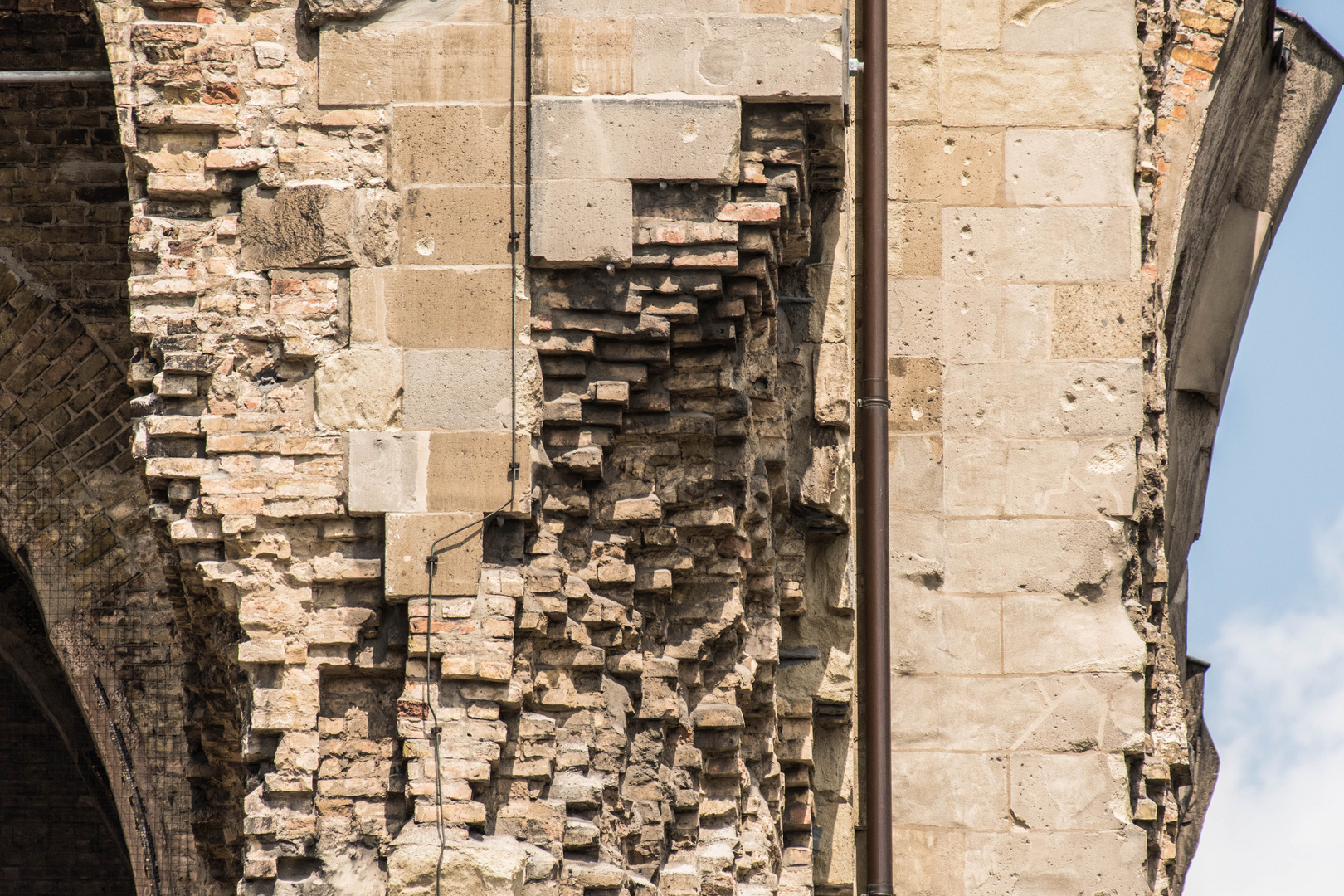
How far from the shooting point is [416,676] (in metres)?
5.15

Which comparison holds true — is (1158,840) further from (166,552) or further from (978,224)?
(166,552)

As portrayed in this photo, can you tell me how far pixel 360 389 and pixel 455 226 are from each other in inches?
24.3

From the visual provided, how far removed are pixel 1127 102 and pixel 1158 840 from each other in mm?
3352

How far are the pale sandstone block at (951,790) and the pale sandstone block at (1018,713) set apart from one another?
6 cm

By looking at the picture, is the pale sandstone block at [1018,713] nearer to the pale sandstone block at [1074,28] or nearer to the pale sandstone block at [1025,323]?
the pale sandstone block at [1025,323]

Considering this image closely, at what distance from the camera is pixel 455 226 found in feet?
17.9

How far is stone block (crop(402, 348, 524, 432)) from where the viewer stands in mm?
5359

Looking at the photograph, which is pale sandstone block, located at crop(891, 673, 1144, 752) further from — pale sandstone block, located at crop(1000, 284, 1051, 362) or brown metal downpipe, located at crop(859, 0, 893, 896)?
pale sandstone block, located at crop(1000, 284, 1051, 362)

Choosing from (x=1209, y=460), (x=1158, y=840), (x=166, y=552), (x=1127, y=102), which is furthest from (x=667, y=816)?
(x=1209, y=460)

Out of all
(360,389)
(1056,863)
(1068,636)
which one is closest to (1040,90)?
(1068,636)

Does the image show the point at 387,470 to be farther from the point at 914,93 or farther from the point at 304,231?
the point at 914,93

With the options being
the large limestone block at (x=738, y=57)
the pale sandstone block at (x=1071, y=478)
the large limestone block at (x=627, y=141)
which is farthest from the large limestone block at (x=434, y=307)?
the pale sandstone block at (x=1071, y=478)

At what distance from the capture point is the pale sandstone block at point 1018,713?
7367mm

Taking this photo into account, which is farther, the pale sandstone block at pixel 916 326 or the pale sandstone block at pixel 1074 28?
the pale sandstone block at pixel 1074 28
